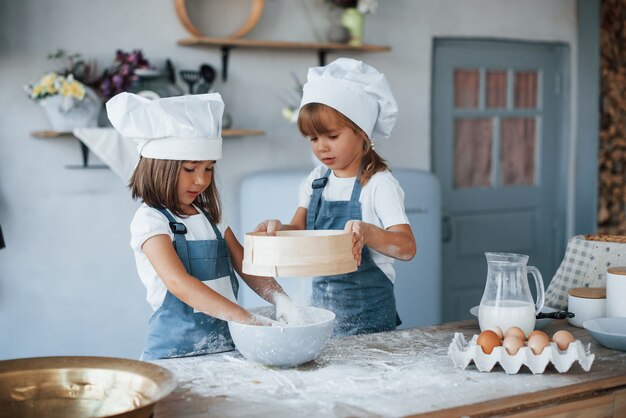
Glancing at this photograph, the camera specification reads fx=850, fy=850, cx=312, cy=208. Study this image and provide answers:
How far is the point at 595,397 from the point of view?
1854mm

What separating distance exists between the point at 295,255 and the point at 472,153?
123 inches

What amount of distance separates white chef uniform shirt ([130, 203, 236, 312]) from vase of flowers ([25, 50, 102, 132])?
1394 mm

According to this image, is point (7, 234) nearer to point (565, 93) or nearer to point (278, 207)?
point (278, 207)

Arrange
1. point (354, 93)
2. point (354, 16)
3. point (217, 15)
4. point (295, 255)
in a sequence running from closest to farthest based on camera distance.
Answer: point (295, 255) < point (354, 93) < point (217, 15) < point (354, 16)

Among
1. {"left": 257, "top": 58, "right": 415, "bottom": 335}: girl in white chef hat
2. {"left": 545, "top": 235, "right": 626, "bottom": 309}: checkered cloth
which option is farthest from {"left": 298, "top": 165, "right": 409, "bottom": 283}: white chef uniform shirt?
{"left": 545, "top": 235, "right": 626, "bottom": 309}: checkered cloth

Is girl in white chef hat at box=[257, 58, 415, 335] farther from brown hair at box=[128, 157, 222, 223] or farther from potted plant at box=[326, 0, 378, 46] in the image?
potted plant at box=[326, 0, 378, 46]

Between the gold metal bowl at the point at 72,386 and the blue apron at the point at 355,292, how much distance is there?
3.37ft

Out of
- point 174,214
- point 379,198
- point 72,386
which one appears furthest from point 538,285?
point 72,386

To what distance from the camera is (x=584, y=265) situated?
105 inches

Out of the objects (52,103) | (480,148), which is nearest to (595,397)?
(52,103)

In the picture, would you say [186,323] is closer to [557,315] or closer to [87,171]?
[557,315]

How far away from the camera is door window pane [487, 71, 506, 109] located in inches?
191

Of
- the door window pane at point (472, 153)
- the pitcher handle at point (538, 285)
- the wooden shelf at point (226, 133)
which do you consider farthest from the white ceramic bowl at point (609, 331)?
the door window pane at point (472, 153)

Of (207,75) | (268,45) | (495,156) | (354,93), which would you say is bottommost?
(495,156)
